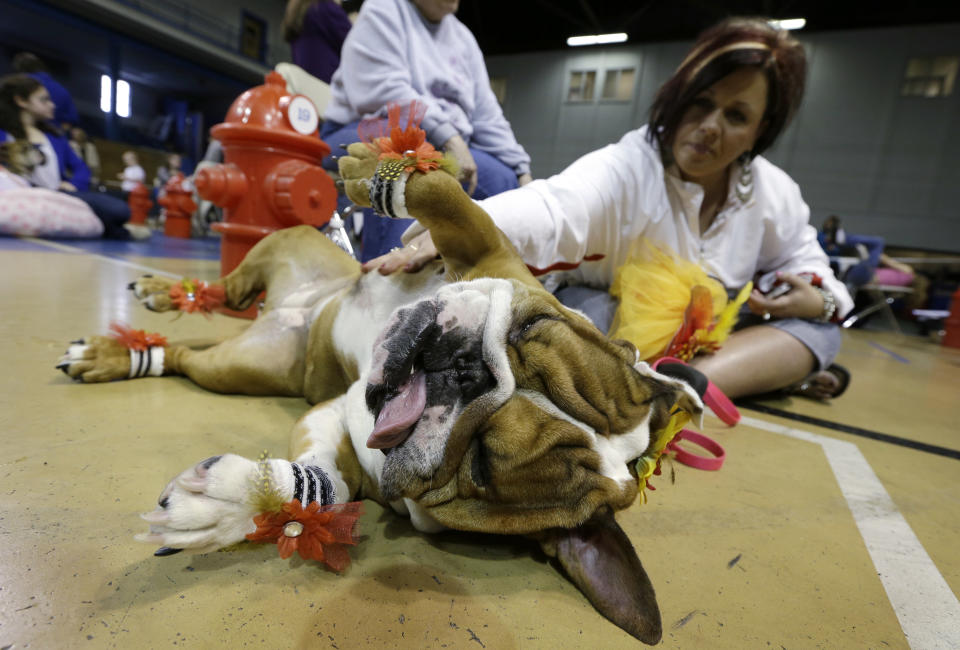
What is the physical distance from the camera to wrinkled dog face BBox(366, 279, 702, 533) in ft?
2.92

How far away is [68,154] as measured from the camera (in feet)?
22.0

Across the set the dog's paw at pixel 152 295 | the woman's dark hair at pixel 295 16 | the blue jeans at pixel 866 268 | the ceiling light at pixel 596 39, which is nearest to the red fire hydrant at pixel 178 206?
the woman's dark hair at pixel 295 16

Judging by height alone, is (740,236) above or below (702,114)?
below

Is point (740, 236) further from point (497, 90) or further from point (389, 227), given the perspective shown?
point (497, 90)

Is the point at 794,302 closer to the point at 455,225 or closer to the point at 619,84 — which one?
the point at 455,225

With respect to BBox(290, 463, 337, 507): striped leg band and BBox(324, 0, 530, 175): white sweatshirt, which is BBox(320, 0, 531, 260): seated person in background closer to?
BBox(324, 0, 530, 175): white sweatshirt

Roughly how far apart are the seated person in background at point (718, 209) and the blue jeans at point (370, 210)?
0.92 meters

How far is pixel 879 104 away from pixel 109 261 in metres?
15.7

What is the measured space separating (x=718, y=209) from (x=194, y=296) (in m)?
2.39

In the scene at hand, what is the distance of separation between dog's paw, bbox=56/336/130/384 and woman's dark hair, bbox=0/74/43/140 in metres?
6.50

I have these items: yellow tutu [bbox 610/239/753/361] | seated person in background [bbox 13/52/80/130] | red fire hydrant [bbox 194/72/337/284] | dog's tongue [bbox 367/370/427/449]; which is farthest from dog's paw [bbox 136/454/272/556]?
seated person in background [bbox 13/52/80/130]

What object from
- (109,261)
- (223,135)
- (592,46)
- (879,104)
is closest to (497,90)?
(592,46)

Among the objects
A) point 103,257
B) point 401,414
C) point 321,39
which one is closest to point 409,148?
point 401,414

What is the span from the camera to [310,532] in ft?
3.04
